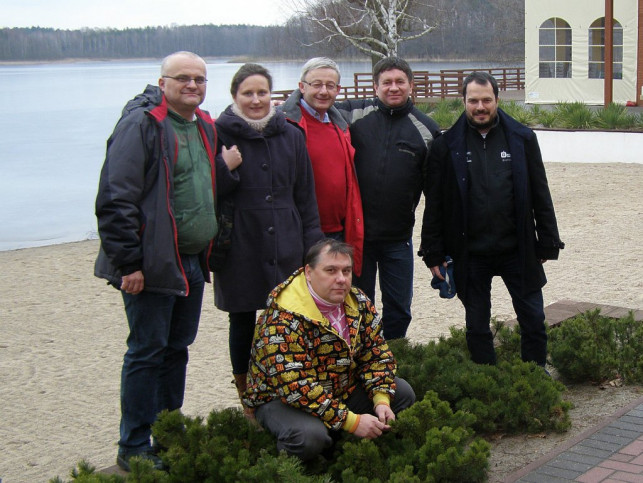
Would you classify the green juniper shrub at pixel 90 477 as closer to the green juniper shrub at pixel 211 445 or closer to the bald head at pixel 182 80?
the green juniper shrub at pixel 211 445

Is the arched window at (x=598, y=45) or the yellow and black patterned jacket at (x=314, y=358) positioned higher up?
the arched window at (x=598, y=45)

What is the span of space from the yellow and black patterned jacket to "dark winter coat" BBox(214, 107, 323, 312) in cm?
39

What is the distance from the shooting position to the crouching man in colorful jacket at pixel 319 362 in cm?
385

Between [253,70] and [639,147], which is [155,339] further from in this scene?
[639,147]

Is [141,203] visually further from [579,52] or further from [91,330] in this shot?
[579,52]

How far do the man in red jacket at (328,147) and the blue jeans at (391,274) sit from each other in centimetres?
25

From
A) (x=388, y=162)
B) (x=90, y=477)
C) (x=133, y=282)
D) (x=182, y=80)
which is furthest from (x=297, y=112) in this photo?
(x=90, y=477)

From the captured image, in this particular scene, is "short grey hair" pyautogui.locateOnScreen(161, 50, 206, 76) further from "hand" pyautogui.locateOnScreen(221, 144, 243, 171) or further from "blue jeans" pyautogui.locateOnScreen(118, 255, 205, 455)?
"blue jeans" pyautogui.locateOnScreen(118, 255, 205, 455)

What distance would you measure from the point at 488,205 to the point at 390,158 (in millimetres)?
552

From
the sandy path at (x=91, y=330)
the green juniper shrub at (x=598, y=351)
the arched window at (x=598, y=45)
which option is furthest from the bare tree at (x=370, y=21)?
the green juniper shrub at (x=598, y=351)

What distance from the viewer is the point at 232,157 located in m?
4.28

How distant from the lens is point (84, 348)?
713 cm

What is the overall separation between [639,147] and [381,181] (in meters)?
12.6

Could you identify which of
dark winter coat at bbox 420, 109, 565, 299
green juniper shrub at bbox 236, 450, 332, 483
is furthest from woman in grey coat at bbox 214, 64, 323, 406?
green juniper shrub at bbox 236, 450, 332, 483
